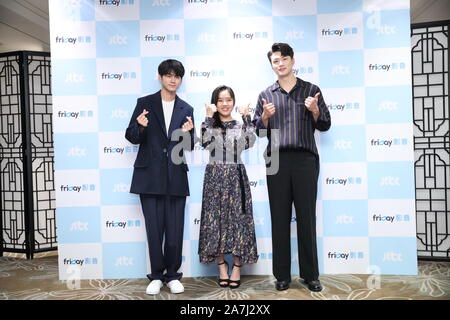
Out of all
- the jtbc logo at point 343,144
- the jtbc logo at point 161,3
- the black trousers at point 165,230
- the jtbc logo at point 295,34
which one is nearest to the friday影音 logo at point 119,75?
the jtbc logo at point 161,3

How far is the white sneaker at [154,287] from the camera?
283 cm

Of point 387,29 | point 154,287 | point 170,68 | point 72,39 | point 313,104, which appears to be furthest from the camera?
point 72,39

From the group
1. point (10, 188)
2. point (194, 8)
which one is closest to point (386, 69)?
point (194, 8)

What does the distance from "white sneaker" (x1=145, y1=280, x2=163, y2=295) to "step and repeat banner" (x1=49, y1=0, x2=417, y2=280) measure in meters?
0.36

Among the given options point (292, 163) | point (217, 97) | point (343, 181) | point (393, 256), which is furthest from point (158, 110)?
point (393, 256)

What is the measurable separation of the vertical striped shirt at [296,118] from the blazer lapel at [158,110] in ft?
2.55

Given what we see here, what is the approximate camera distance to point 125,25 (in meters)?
3.18

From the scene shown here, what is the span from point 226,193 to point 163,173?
1.77 feet

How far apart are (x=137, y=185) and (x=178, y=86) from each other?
3.04ft

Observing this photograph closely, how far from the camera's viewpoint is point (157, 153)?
Result: 9.68ft

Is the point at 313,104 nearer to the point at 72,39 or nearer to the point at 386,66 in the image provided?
the point at 386,66

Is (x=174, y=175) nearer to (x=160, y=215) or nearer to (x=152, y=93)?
(x=160, y=215)

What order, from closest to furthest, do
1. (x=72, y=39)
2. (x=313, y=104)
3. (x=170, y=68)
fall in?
(x=313, y=104) < (x=170, y=68) < (x=72, y=39)

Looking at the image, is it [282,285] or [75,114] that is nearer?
[282,285]
